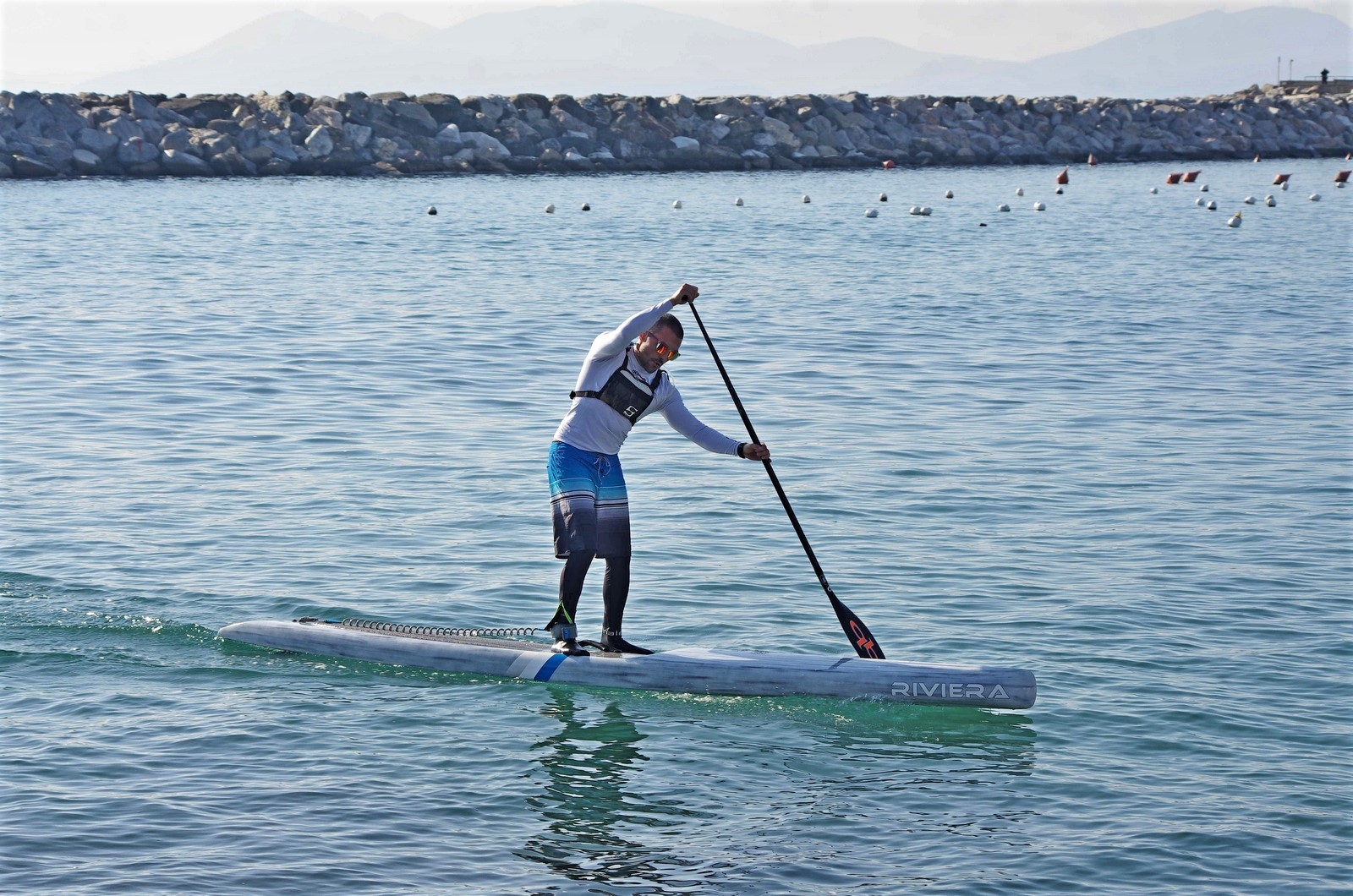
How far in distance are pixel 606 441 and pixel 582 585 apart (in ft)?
3.33

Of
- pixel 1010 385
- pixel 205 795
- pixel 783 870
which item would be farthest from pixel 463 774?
pixel 1010 385

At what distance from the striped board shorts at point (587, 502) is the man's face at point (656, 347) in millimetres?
699

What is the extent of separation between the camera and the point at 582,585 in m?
10.8

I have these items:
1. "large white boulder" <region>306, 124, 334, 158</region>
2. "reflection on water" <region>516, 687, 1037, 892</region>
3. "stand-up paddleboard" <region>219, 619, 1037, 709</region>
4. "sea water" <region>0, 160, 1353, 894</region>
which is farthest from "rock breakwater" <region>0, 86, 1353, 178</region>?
"reflection on water" <region>516, 687, 1037, 892</region>

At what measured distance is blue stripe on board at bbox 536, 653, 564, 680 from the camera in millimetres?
10922

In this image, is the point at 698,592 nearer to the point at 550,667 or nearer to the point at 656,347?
the point at 550,667

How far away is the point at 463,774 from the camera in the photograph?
954 cm

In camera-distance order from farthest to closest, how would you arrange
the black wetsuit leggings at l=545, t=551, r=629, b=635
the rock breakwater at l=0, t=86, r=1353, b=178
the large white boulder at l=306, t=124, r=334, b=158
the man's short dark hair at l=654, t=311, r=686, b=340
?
the large white boulder at l=306, t=124, r=334, b=158, the rock breakwater at l=0, t=86, r=1353, b=178, the black wetsuit leggings at l=545, t=551, r=629, b=635, the man's short dark hair at l=654, t=311, r=686, b=340

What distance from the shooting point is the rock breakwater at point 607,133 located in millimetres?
66375

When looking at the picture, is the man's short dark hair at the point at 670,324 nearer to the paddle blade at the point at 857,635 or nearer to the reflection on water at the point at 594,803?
the paddle blade at the point at 857,635

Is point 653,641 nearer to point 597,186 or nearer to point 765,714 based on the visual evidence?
point 765,714

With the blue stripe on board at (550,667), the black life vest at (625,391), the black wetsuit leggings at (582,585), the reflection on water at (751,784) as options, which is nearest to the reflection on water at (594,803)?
the reflection on water at (751,784)

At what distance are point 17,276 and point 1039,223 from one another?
30.3 metres

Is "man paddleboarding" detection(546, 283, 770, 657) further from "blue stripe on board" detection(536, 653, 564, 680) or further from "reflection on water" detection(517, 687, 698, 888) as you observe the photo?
"reflection on water" detection(517, 687, 698, 888)
